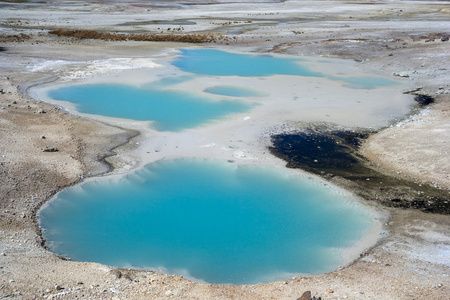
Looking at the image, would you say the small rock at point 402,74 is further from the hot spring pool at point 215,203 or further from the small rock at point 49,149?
the small rock at point 49,149

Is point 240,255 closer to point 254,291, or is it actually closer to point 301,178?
point 254,291

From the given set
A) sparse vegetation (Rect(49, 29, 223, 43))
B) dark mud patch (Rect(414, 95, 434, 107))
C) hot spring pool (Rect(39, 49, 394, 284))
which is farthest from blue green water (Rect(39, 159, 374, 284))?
sparse vegetation (Rect(49, 29, 223, 43))

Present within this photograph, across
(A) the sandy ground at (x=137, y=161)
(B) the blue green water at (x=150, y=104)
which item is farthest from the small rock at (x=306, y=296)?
(B) the blue green water at (x=150, y=104)

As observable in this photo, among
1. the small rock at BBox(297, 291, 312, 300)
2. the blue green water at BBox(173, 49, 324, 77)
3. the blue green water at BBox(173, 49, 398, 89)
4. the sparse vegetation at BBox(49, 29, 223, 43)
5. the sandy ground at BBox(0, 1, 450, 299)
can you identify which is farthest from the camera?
the sparse vegetation at BBox(49, 29, 223, 43)

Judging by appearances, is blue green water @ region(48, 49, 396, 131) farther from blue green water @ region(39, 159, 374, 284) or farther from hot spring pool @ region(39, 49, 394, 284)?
blue green water @ region(39, 159, 374, 284)

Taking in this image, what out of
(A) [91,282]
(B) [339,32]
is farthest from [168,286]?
(B) [339,32]

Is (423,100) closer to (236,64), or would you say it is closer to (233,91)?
(233,91)
